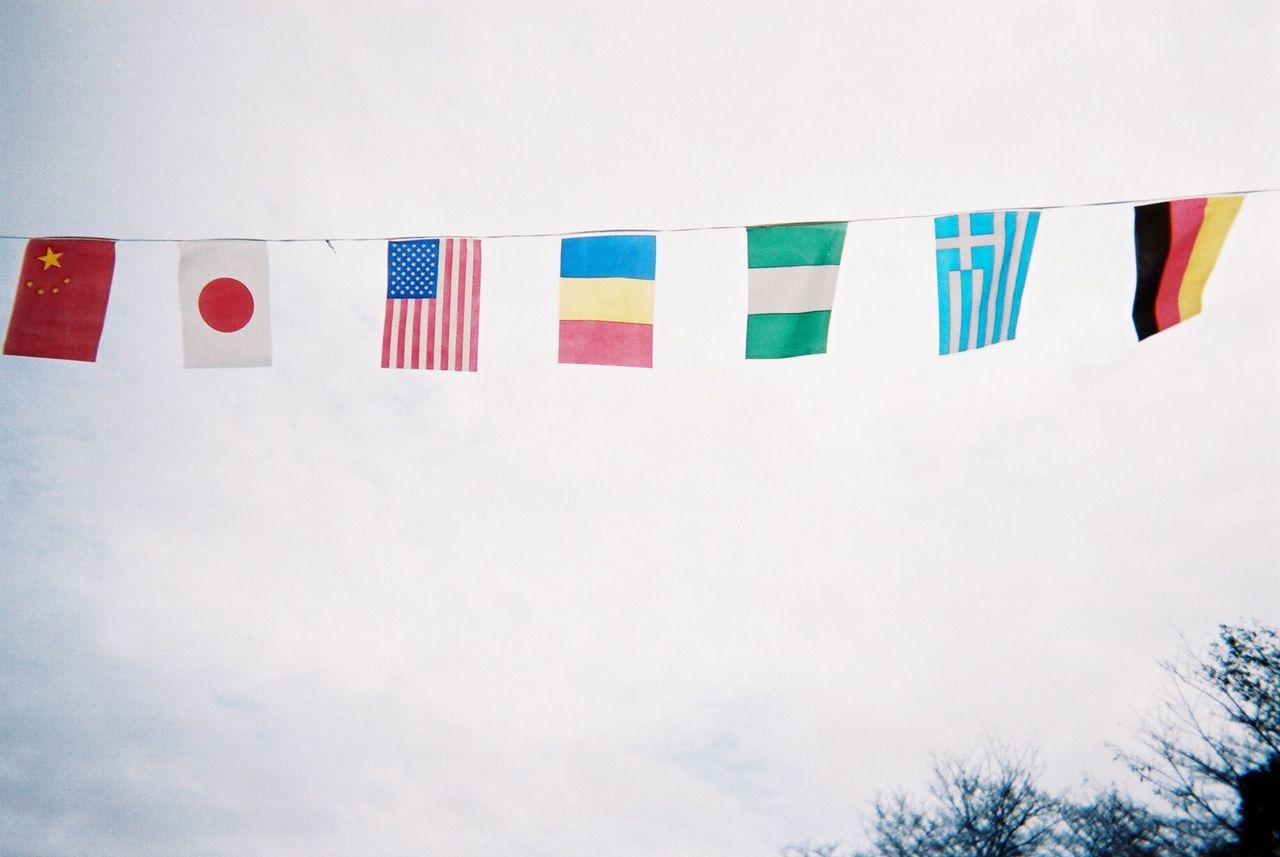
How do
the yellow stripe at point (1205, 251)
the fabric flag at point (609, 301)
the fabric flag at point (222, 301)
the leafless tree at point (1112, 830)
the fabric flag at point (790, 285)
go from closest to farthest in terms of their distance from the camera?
the yellow stripe at point (1205, 251) < the fabric flag at point (790, 285) < the fabric flag at point (609, 301) < the fabric flag at point (222, 301) < the leafless tree at point (1112, 830)

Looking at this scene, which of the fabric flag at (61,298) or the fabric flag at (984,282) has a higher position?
the fabric flag at (61,298)

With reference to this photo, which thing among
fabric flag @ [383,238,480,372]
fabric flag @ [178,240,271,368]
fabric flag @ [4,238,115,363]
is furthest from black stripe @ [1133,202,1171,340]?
fabric flag @ [4,238,115,363]

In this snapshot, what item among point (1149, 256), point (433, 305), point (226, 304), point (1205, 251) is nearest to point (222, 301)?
point (226, 304)

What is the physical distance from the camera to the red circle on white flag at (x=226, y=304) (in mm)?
7121

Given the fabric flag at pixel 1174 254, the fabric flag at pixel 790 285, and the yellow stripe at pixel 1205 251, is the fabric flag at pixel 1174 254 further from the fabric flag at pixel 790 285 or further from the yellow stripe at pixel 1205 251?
the fabric flag at pixel 790 285

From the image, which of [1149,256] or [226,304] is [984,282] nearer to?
[1149,256]

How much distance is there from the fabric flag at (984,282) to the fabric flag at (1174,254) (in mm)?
792

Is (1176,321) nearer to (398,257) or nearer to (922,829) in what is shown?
(398,257)

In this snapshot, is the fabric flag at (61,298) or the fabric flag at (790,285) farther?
the fabric flag at (61,298)

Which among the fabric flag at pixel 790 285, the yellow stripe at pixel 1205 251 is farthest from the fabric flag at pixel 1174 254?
the fabric flag at pixel 790 285

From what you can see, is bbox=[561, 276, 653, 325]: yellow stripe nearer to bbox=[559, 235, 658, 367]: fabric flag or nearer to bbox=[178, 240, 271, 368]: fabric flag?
bbox=[559, 235, 658, 367]: fabric flag

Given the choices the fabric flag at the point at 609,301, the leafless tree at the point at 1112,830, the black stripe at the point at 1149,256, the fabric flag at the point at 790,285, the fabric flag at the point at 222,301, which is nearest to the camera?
the black stripe at the point at 1149,256

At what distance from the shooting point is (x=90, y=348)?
23.7 feet

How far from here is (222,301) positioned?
7129 mm
